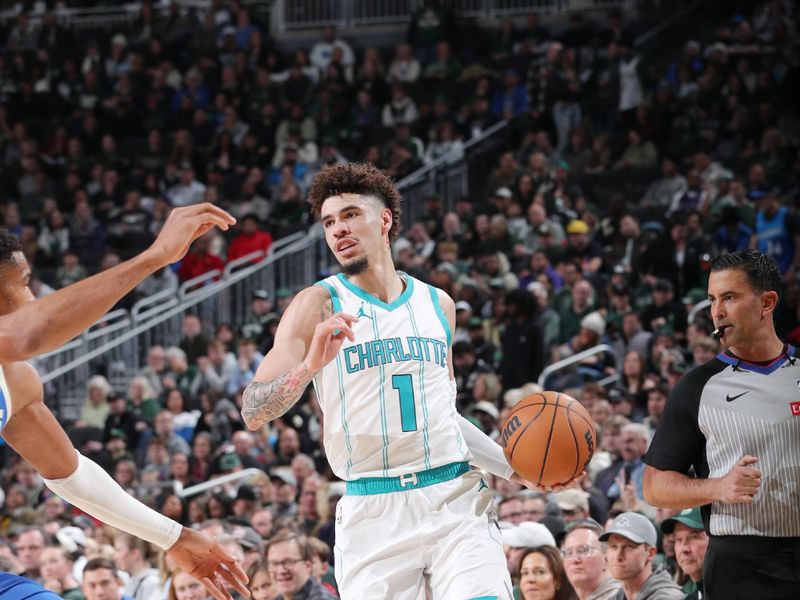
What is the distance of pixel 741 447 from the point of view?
5.03 m

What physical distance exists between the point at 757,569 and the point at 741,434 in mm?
535

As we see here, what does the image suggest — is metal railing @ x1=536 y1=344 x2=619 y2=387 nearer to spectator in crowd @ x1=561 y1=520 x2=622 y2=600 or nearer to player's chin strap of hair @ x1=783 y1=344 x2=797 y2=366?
spectator in crowd @ x1=561 y1=520 x2=622 y2=600

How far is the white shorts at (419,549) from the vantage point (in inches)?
197

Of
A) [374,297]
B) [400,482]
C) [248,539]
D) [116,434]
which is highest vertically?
[374,297]

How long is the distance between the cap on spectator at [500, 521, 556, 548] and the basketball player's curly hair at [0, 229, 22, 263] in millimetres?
3692

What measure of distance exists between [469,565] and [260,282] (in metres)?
12.4

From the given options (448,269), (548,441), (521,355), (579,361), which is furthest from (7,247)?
(448,269)

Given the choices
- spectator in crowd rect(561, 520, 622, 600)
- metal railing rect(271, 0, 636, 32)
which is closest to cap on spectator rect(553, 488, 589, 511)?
spectator in crowd rect(561, 520, 622, 600)

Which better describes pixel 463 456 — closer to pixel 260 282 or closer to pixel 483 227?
pixel 483 227

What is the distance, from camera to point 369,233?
555cm

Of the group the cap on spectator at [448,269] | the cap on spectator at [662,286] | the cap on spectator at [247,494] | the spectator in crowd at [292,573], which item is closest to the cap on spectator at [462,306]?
the cap on spectator at [448,269]

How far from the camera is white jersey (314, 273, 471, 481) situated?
5172mm

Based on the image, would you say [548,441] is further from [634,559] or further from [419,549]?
[634,559]

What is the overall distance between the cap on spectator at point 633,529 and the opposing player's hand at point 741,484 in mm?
1862
